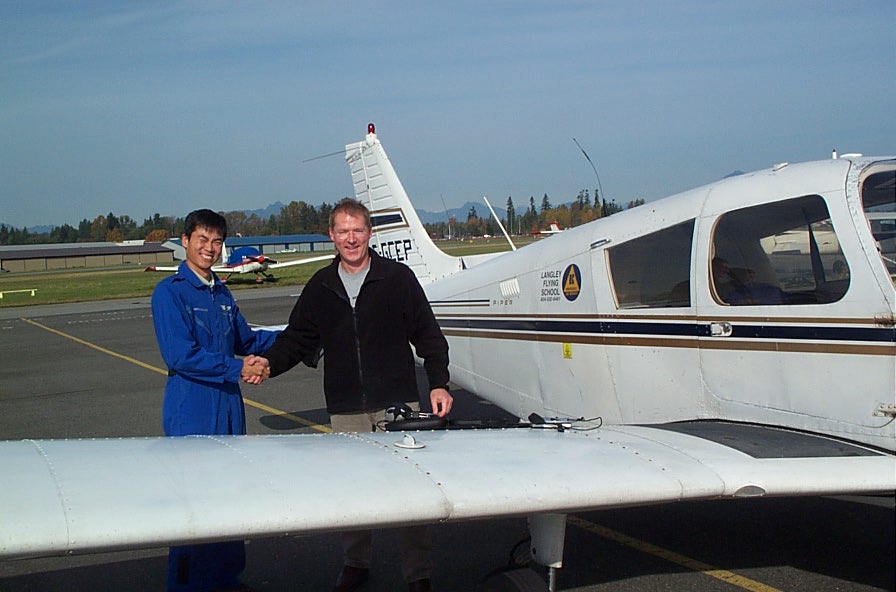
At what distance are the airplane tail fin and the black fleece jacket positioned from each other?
13.4 ft

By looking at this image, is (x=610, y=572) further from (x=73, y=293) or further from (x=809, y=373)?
(x=73, y=293)

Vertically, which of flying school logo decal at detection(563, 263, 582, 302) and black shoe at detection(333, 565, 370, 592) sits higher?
flying school logo decal at detection(563, 263, 582, 302)

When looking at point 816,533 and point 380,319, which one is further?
point 816,533

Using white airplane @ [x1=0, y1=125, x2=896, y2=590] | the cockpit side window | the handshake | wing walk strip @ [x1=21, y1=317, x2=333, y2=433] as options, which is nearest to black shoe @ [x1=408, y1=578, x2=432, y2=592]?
white airplane @ [x1=0, y1=125, x2=896, y2=590]

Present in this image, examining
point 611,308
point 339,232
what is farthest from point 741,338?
point 339,232

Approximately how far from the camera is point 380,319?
161 inches

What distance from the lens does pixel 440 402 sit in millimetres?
4094

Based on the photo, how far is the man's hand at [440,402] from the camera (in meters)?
4.09

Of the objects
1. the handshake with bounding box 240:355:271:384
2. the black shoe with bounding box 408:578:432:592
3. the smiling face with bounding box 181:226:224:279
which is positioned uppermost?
the smiling face with bounding box 181:226:224:279

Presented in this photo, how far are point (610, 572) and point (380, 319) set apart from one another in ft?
5.99

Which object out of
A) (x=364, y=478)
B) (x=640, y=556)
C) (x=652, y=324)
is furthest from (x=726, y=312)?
(x=364, y=478)

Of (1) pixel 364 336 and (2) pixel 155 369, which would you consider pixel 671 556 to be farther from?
(2) pixel 155 369

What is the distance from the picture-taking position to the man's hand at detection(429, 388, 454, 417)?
409 cm

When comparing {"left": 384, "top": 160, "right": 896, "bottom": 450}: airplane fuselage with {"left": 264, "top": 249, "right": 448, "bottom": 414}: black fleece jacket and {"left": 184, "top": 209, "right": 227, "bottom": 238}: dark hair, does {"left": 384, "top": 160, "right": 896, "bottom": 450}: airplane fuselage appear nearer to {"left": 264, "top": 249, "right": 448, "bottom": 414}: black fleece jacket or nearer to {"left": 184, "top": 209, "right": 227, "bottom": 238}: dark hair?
{"left": 264, "top": 249, "right": 448, "bottom": 414}: black fleece jacket
